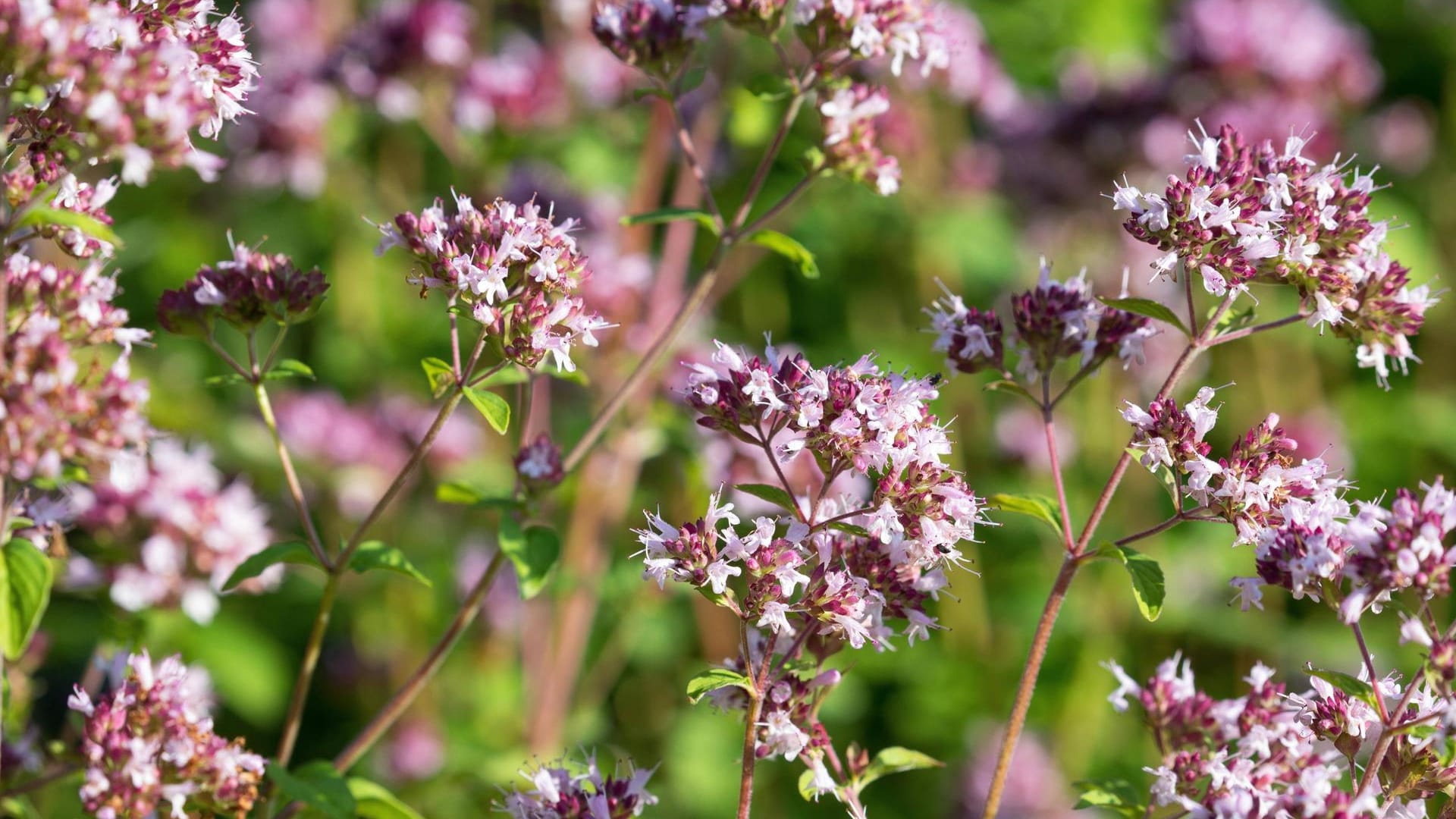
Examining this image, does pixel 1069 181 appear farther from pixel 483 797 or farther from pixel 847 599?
pixel 847 599

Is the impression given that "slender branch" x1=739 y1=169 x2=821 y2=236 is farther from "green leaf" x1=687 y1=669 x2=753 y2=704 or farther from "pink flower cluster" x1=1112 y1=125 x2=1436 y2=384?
"green leaf" x1=687 y1=669 x2=753 y2=704

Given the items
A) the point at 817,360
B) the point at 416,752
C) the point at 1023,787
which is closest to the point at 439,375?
the point at 416,752

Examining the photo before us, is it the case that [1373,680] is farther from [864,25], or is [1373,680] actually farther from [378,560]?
[378,560]

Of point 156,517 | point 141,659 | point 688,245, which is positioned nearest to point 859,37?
point 141,659

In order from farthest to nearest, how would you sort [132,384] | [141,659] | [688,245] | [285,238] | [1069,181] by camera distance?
[285,238]
[1069,181]
[688,245]
[141,659]
[132,384]

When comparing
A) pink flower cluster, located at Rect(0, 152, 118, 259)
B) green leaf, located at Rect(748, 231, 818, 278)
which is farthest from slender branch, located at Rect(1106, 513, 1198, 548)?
pink flower cluster, located at Rect(0, 152, 118, 259)

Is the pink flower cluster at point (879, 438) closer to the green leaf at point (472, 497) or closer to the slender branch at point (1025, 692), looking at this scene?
the slender branch at point (1025, 692)
